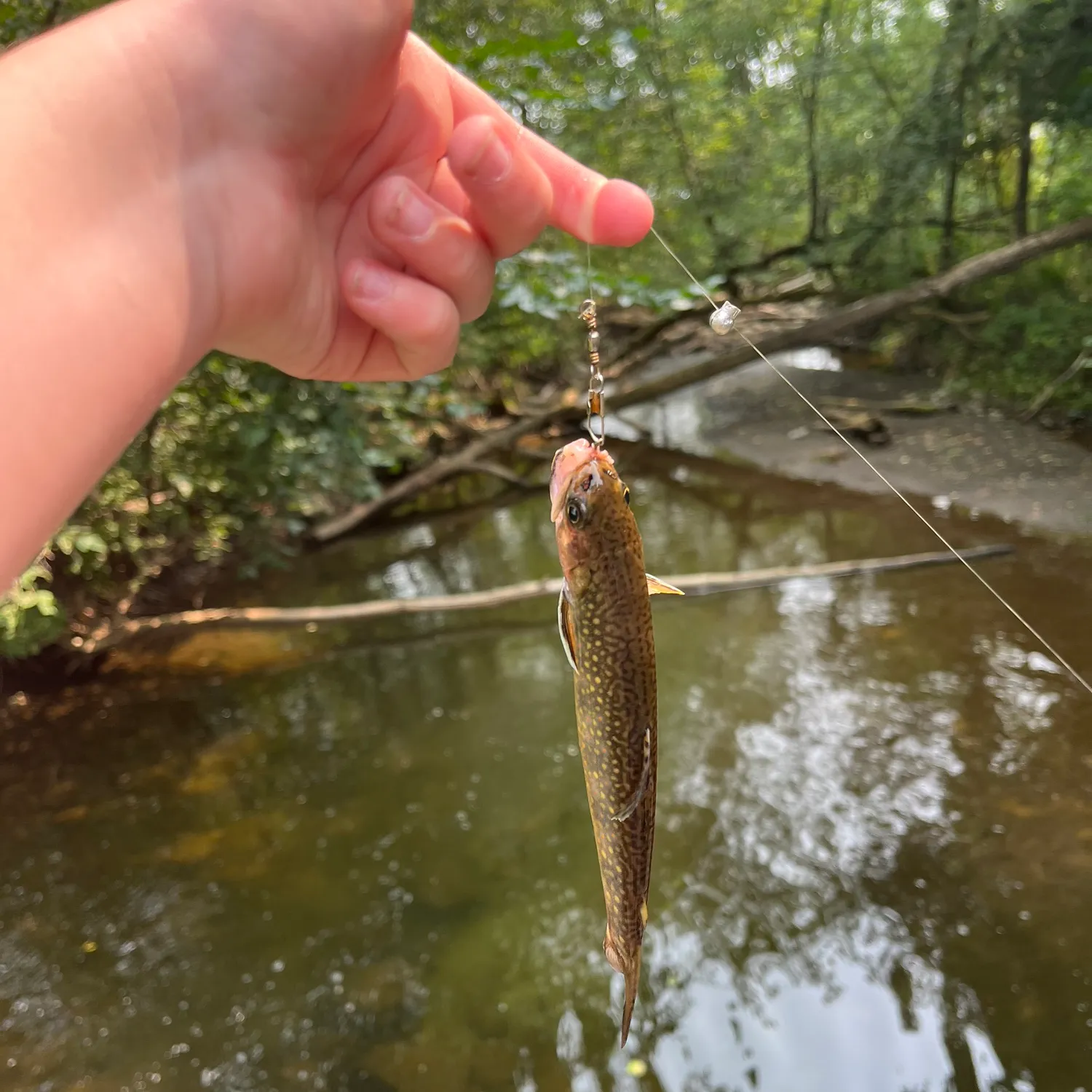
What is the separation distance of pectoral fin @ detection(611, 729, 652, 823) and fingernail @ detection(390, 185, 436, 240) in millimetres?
963

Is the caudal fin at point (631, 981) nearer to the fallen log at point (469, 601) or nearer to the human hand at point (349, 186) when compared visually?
the human hand at point (349, 186)

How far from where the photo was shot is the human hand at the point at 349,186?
116 cm

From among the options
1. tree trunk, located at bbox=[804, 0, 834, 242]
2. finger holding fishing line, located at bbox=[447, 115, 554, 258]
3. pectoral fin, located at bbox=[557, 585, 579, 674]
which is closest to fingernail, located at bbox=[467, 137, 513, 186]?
finger holding fishing line, located at bbox=[447, 115, 554, 258]

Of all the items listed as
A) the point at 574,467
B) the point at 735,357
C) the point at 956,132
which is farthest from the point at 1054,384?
the point at 574,467

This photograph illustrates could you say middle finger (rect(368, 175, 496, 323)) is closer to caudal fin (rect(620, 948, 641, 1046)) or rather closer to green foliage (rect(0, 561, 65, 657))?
caudal fin (rect(620, 948, 641, 1046))

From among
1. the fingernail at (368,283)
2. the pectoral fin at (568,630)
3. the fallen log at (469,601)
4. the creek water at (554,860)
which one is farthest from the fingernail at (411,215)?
the fallen log at (469,601)

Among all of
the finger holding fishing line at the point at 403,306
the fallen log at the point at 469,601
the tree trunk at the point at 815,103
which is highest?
the tree trunk at the point at 815,103

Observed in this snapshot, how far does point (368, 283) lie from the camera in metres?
1.45

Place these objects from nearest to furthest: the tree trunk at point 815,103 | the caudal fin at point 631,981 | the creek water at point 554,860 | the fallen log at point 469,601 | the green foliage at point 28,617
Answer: the caudal fin at point 631,981, the creek water at point 554,860, the green foliage at point 28,617, the fallen log at point 469,601, the tree trunk at point 815,103

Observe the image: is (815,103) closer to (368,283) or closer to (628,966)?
(368,283)

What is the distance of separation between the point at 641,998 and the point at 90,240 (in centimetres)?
306

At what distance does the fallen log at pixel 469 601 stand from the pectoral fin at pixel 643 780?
3.93 meters

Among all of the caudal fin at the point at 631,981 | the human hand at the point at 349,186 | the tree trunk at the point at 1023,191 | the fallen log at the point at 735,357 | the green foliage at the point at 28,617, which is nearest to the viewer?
the human hand at the point at 349,186

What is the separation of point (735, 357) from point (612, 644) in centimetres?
726
